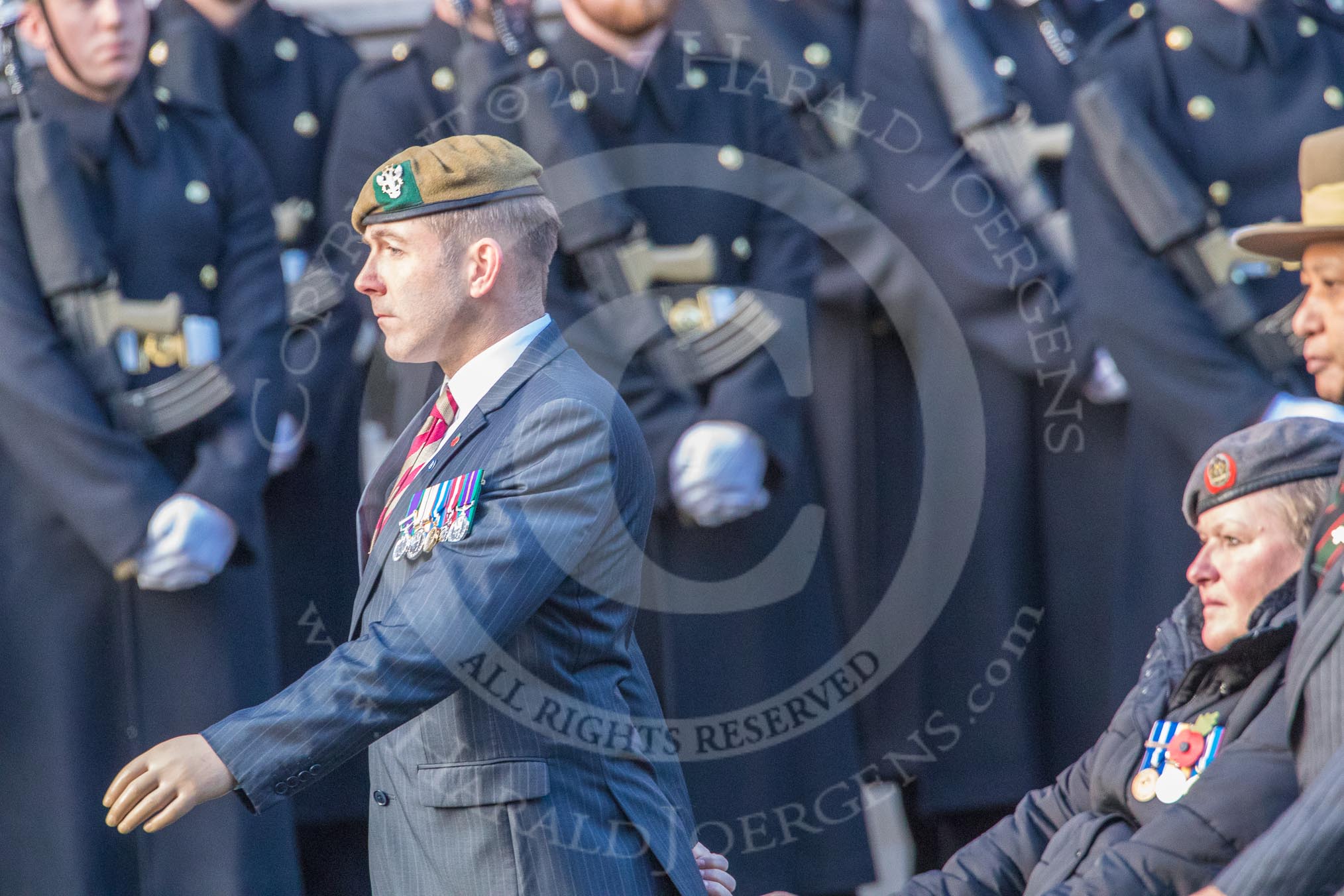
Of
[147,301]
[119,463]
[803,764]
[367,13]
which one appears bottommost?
[803,764]

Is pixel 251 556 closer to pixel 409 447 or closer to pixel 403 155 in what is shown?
pixel 409 447

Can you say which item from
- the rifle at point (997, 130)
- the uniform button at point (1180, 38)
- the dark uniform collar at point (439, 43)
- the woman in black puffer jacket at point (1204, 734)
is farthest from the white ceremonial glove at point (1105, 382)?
the dark uniform collar at point (439, 43)

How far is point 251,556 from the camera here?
3793 millimetres

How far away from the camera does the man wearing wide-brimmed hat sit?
5.69ft

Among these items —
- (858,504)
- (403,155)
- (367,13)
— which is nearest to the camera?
(403,155)

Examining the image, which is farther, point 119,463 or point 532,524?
point 119,463

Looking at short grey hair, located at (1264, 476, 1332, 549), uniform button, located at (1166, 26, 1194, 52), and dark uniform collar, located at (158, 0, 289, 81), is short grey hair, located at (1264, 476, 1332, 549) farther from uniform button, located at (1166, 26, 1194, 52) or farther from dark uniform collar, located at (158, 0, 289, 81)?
dark uniform collar, located at (158, 0, 289, 81)

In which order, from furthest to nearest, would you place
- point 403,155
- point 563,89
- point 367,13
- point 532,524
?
1. point 367,13
2. point 563,89
3. point 403,155
4. point 532,524

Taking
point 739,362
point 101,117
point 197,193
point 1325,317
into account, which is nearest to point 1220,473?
point 1325,317

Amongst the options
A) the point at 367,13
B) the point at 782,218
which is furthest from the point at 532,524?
the point at 367,13

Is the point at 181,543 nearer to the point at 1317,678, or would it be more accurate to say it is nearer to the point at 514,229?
the point at 514,229

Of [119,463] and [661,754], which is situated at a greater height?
[119,463]

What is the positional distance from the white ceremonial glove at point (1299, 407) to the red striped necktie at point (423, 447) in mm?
1959

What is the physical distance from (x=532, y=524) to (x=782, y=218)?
6.38 feet
